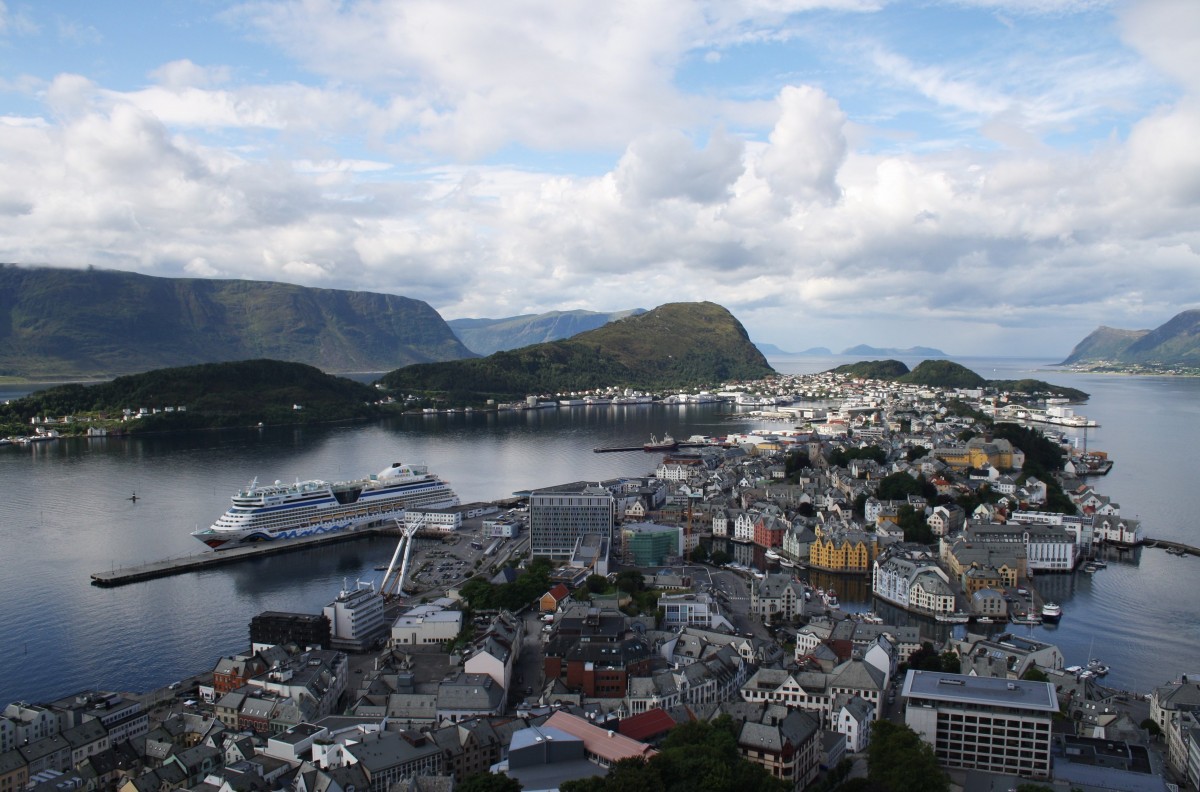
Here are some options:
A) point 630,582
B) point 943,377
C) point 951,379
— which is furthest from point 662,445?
point 943,377

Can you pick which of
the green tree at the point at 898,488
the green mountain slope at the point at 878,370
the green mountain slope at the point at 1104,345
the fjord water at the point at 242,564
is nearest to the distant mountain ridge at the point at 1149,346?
the green mountain slope at the point at 1104,345

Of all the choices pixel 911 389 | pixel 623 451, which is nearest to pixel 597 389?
pixel 911 389

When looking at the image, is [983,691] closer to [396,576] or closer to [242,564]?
[396,576]

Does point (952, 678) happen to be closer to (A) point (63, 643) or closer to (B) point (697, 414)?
(A) point (63, 643)

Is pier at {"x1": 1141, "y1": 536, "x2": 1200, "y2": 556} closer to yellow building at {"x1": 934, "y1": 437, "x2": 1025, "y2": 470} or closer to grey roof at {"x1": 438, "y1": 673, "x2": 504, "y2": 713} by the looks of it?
yellow building at {"x1": 934, "y1": 437, "x2": 1025, "y2": 470}

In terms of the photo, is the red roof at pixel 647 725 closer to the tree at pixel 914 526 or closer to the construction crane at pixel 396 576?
the construction crane at pixel 396 576

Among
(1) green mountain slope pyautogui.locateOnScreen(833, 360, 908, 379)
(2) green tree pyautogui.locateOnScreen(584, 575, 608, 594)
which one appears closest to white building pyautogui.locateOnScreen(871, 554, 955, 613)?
(2) green tree pyautogui.locateOnScreen(584, 575, 608, 594)
